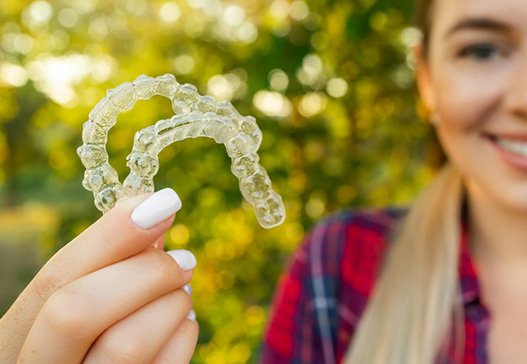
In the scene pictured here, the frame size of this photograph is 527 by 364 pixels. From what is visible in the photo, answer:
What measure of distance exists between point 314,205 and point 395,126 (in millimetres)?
372

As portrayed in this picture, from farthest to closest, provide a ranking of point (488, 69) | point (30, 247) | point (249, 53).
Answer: point (30, 247)
point (249, 53)
point (488, 69)

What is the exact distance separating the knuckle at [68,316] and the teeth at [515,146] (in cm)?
97

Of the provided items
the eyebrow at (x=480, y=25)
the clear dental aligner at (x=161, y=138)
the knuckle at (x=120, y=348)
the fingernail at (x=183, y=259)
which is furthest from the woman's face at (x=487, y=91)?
the knuckle at (x=120, y=348)

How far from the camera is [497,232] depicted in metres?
1.65

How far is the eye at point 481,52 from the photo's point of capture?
56.8 inches

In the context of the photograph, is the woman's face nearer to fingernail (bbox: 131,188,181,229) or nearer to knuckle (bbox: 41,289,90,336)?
fingernail (bbox: 131,188,181,229)

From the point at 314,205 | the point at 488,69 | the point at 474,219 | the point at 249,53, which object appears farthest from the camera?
the point at 314,205

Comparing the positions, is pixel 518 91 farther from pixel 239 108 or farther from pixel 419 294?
pixel 239 108

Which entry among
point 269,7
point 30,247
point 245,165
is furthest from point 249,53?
point 30,247

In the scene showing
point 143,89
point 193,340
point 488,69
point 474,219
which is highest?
point 488,69

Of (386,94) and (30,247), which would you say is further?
(30,247)

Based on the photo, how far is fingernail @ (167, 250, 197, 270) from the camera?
867mm

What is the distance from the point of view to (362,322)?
1594 millimetres

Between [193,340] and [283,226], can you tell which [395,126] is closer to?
[283,226]
